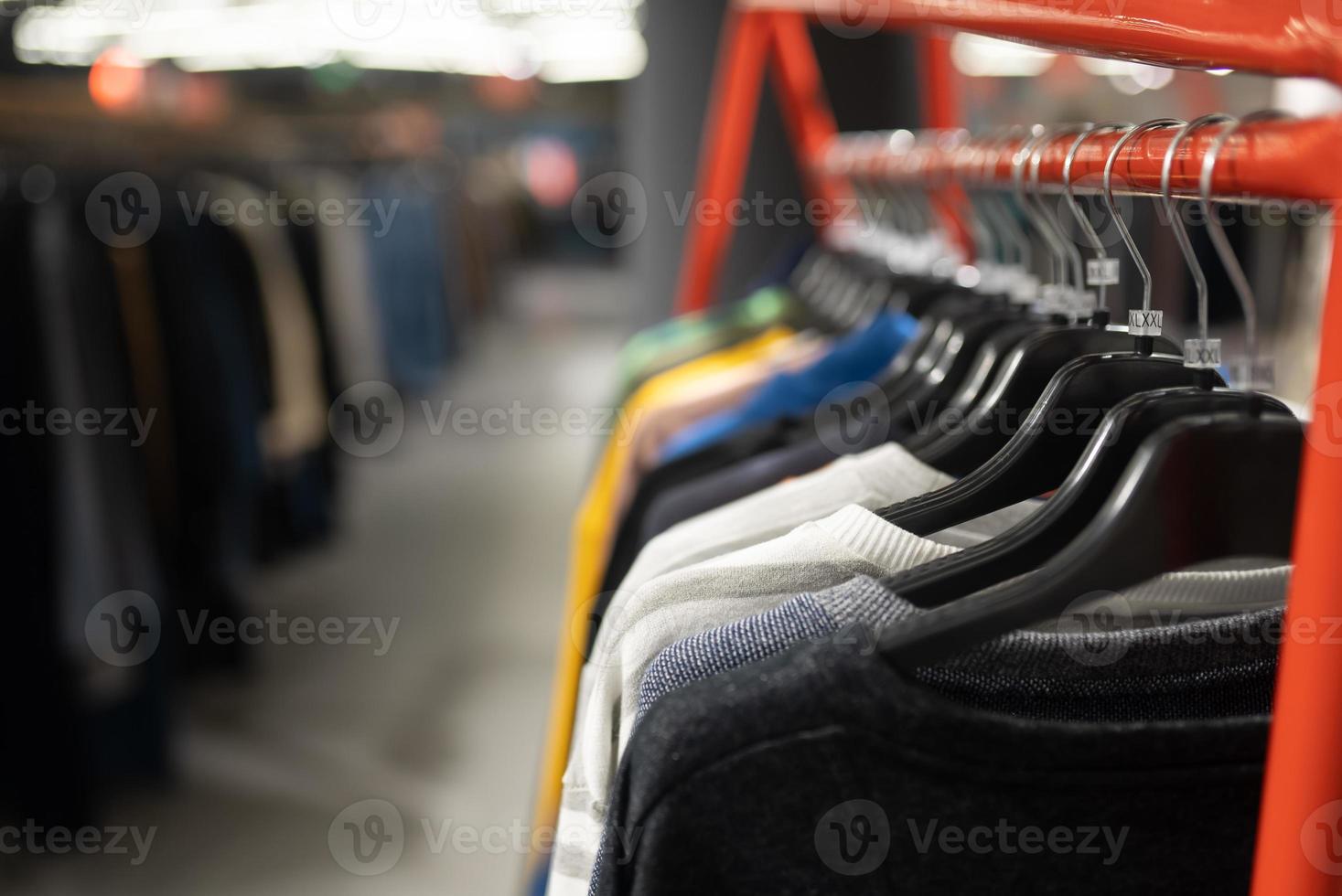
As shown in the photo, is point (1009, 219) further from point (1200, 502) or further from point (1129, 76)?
point (1129, 76)

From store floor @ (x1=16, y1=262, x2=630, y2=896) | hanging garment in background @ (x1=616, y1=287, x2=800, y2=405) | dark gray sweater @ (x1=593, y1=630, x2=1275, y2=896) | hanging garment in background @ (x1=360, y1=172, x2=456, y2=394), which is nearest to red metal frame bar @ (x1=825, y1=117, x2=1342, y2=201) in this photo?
dark gray sweater @ (x1=593, y1=630, x2=1275, y2=896)

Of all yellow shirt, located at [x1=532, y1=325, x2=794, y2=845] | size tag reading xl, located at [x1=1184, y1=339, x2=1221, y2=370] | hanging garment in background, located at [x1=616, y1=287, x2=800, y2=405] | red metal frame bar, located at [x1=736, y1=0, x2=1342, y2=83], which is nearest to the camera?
red metal frame bar, located at [x1=736, y1=0, x2=1342, y2=83]

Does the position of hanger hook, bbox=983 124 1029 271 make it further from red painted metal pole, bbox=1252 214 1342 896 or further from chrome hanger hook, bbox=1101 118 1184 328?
red painted metal pole, bbox=1252 214 1342 896

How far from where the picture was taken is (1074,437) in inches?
25.7

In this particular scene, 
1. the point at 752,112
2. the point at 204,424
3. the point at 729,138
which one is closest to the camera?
the point at 729,138

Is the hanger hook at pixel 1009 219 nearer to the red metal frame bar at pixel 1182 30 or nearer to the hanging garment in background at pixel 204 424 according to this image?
the red metal frame bar at pixel 1182 30

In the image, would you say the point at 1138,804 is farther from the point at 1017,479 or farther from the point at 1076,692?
the point at 1017,479

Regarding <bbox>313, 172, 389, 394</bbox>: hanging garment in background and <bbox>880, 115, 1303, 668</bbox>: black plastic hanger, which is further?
<bbox>313, 172, 389, 394</bbox>: hanging garment in background

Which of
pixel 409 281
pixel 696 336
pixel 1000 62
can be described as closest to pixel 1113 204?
pixel 696 336

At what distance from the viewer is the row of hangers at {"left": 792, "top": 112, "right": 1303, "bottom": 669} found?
50cm

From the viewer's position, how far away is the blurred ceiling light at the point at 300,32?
3592 millimetres

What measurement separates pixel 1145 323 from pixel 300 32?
417 centimetres

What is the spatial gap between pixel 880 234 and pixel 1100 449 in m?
1.20

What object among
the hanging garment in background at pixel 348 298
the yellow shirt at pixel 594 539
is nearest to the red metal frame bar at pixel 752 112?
the yellow shirt at pixel 594 539
